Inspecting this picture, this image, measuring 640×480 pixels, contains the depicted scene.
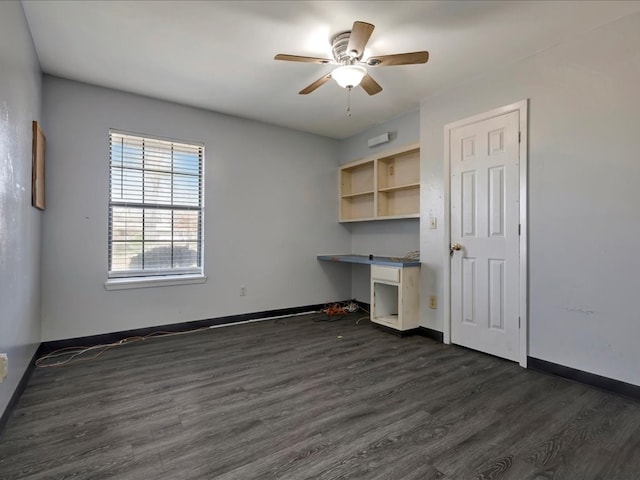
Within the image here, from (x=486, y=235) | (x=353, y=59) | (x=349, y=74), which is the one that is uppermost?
(x=353, y=59)

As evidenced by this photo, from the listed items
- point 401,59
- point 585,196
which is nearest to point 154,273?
point 401,59

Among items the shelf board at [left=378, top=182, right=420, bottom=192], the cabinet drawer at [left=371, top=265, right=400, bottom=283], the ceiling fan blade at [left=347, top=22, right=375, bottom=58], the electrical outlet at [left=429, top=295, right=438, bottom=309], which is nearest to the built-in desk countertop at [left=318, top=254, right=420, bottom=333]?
the cabinet drawer at [left=371, top=265, right=400, bottom=283]

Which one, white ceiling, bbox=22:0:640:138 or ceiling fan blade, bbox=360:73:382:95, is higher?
white ceiling, bbox=22:0:640:138

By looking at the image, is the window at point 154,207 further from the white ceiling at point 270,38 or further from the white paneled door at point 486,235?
the white paneled door at point 486,235

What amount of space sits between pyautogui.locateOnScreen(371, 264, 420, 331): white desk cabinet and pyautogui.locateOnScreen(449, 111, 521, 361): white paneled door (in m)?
0.43

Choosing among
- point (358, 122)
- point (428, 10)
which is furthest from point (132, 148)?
point (428, 10)

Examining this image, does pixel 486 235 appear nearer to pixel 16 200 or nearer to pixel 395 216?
pixel 395 216

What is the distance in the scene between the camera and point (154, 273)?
3693 millimetres

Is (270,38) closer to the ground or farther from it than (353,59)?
farther from it

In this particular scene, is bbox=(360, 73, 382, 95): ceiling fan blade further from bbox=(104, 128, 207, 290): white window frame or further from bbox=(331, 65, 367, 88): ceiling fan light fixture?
bbox=(104, 128, 207, 290): white window frame

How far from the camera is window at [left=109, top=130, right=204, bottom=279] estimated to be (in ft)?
11.5

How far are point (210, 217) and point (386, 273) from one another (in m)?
2.22

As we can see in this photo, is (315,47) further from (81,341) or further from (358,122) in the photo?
(81,341)

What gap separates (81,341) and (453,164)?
412 centimetres
